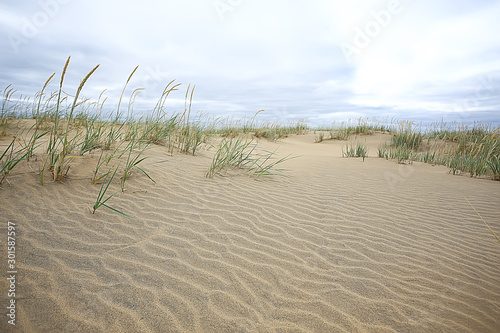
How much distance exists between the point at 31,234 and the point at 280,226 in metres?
2.28

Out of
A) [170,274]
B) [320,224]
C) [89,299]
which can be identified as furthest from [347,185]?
[89,299]

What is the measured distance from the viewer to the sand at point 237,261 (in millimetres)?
1673

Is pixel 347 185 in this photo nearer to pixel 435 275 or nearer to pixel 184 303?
pixel 435 275

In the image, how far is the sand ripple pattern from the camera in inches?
65.9

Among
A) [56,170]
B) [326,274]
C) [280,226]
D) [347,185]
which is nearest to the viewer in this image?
[326,274]

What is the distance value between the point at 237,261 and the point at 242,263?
5 centimetres

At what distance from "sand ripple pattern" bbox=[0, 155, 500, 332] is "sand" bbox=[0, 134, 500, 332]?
10mm

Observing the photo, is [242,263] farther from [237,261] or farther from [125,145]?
[125,145]

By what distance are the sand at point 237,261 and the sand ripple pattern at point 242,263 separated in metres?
0.01

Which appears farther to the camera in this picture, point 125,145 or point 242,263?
point 125,145

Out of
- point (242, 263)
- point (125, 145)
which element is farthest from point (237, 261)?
point (125, 145)

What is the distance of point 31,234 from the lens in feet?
7.24

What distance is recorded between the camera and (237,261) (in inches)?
87.2

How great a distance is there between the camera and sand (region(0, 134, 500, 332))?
167 centimetres
